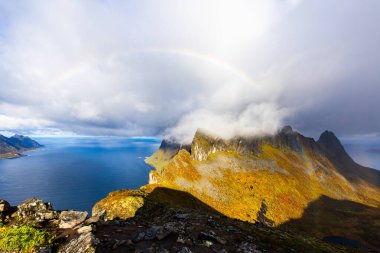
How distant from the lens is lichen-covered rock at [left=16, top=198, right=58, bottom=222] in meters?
25.1

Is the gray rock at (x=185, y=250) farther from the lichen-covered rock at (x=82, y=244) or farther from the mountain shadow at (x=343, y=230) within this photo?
the mountain shadow at (x=343, y=230)

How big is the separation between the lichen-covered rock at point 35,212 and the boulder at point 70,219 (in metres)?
1.97

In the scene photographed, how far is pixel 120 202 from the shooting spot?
6919cm

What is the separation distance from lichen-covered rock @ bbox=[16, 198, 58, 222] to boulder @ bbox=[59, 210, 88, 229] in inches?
77.5

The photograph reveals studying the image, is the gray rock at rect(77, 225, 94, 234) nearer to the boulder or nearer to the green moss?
the green moss

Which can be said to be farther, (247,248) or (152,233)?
(247,248)

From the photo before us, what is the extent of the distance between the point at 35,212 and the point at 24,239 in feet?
33.2

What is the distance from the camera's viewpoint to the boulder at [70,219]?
2172 cm

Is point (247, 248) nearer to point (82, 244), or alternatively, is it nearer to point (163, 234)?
point (163, 234)

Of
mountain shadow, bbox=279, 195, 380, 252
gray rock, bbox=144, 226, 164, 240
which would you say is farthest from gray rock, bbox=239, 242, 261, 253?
mountain shadow, bbox=279, 195, 380, 252

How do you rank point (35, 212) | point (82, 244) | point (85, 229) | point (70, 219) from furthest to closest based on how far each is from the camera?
point (35, 212) → point (70, 219) → point (85, 229) → point (82, 244)

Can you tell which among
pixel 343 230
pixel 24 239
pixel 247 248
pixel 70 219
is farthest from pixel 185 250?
pixel 343 230

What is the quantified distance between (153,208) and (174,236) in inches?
2038

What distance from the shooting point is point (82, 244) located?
1642cm
